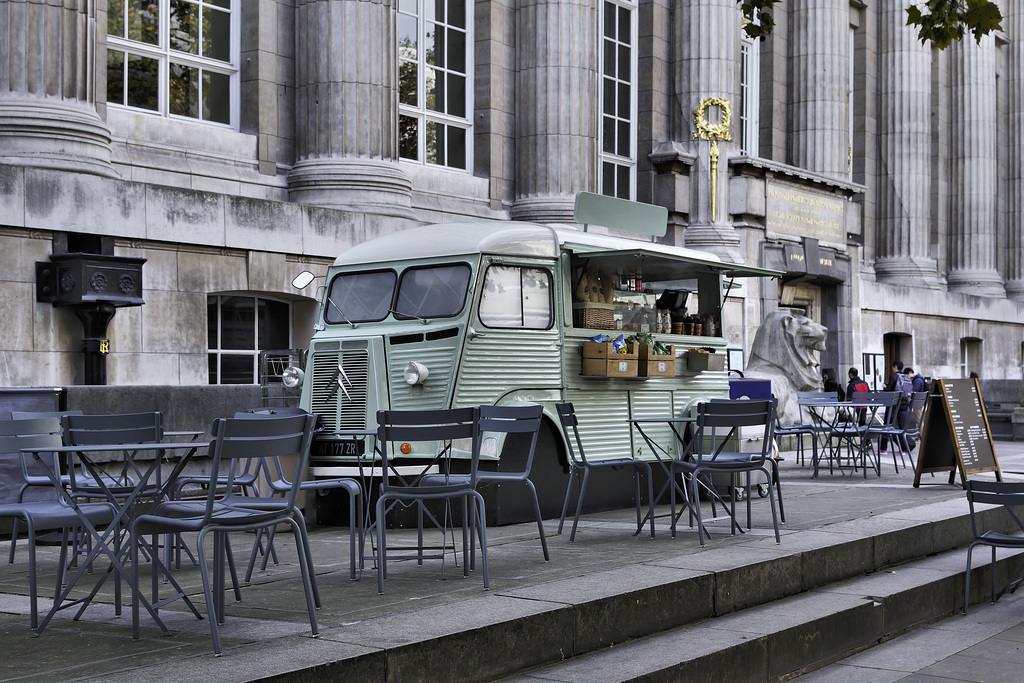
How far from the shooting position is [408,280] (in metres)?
10.7

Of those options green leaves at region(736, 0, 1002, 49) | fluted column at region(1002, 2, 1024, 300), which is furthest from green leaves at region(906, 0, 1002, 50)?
fluted column at region(1002, 2, 1024, 300)

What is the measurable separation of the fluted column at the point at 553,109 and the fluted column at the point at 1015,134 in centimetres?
2312

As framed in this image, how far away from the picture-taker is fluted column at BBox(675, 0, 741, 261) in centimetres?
2405

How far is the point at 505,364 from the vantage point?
10.2 meters

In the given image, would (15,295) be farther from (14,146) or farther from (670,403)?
(670,403)

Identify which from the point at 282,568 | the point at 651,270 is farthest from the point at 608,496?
the point at 282,568

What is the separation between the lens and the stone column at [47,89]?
12.9 meters

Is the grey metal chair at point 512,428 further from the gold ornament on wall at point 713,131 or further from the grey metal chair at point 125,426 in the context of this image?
the gold ornament on wall at point 713,131

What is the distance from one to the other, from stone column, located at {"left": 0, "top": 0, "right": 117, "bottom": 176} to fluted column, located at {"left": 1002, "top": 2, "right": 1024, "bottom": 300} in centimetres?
3266

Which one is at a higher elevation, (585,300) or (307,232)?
(307,232)

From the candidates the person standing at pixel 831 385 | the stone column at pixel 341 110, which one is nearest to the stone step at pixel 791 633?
the stone column at pixel 341 110

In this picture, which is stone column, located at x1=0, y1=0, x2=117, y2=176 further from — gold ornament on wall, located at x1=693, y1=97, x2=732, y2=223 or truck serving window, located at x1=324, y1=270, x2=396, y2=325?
gold ornament on wall, located at x1=693, y1=97, x2=732, y2=223

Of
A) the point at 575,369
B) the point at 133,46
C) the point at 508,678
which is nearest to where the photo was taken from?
the point at 508,678

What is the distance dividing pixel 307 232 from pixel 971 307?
79.8 feet
